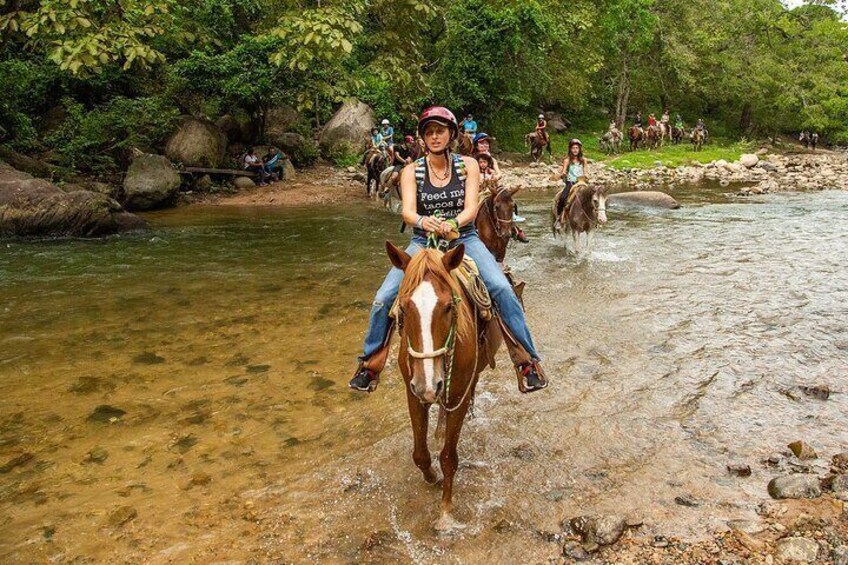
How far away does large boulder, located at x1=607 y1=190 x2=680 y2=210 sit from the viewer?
21.2m

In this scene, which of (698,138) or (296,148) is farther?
(698,138)

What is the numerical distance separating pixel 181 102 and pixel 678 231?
2101cm

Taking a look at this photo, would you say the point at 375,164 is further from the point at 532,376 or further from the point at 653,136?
the point at 653,136

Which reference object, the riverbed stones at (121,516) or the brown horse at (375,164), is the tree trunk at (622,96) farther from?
the riverbed stones at (121,516)

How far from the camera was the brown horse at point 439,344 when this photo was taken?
370 cm

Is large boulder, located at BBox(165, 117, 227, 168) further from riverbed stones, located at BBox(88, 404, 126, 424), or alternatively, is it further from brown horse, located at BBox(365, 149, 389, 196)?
riverbed stones, located at BBox(88, 404, 126, 424)

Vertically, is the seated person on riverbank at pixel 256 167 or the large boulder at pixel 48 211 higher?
the seated person on riverbank at pixel 256 167

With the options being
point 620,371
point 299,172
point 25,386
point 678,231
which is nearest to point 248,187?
point 299,172

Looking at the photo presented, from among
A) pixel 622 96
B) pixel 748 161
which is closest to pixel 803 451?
pixel 748 161

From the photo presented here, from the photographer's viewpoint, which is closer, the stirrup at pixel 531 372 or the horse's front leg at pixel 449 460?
the horse's front leg at pixel 449 460

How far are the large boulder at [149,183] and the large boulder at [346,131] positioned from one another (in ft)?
32.4

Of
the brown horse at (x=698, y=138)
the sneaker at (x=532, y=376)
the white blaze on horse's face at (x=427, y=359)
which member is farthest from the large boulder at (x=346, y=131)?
the white blaze on horse's face at (x=427, y=359)

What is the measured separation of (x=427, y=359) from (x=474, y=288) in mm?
1075

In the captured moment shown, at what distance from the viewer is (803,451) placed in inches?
203
